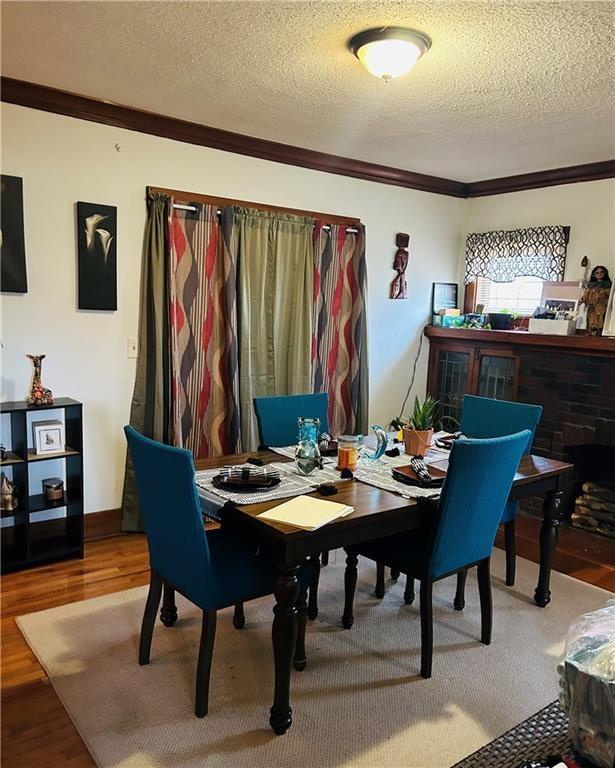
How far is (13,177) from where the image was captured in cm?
307

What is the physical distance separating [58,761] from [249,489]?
3.40 feet

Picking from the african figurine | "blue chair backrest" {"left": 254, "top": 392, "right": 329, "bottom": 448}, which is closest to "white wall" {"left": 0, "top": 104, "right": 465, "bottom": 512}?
the african figurine

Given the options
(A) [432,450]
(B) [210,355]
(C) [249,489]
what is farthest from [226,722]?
(B) [210,355]

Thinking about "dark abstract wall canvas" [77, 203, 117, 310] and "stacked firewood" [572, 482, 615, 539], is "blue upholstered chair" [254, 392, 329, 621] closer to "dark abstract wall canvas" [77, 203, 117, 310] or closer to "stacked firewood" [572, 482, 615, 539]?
"dark abstract wall canvas" [77, 203, 117, 310]

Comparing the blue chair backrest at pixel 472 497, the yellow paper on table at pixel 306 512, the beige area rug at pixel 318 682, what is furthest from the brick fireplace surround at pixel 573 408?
the yellow paper on table at pixel 306 512

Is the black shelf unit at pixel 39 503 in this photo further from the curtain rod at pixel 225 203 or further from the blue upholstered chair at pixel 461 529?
the blue upholstered chair at pixel 461 529

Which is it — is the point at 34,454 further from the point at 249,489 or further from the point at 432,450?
the point at 432,450

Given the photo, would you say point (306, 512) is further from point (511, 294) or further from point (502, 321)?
point (511, 294)

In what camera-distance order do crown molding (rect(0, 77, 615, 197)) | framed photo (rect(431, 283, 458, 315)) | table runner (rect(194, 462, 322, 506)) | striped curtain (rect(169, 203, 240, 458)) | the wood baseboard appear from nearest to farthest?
table runner (rect(194, 462, 322, 506))
crown molding (rect(0, 77, 615, 197))
the wood baseboard
striped curtain (rect(169, 203, 240, 458))
framed photo (rect(431, 283, 458, 315))

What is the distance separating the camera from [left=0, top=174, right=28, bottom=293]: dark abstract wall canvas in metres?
3.05

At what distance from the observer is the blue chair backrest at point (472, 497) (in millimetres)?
2205

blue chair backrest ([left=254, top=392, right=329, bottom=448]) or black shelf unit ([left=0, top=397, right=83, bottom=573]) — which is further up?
blue chair backrest ([left=254, top=392, right=329, bottom=448])

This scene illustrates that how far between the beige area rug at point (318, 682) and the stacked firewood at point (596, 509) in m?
1.16

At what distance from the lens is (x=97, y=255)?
3.37 metres
